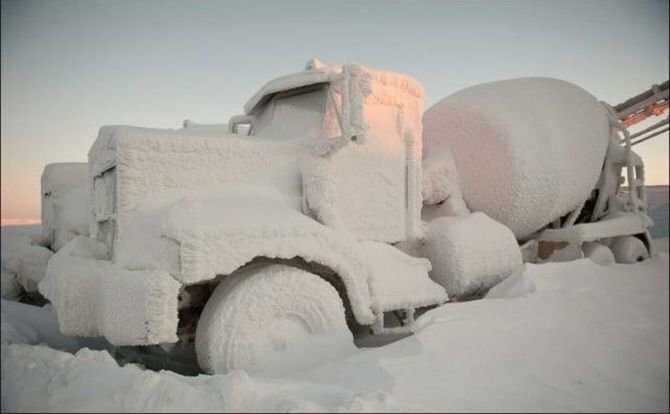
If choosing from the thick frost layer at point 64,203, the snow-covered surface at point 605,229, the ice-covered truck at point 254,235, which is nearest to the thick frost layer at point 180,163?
the ice-covered truck at point 254,235

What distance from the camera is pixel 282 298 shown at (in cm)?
293

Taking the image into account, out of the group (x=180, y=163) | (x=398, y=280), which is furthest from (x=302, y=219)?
(x=398, y=280)

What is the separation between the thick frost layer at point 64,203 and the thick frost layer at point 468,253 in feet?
9.89

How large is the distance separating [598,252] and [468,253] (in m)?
1.77

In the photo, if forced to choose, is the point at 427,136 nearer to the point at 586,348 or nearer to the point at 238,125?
the point at 238,125

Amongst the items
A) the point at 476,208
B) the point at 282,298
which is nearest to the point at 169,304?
the point at 282,298

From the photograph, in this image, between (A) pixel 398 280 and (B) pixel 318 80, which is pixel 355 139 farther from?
(A) pixel 398 280

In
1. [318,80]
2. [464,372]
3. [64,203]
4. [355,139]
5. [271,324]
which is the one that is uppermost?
[318,80]

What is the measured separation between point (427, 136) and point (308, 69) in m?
2.07

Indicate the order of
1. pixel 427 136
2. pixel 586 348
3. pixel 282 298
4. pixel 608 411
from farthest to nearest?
→ 1. pixel 427 136
2. pixel 282 298
3. pixel 586 348
4. pixel 608 411

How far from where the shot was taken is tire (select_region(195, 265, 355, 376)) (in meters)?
2.79

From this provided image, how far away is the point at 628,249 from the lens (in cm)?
555

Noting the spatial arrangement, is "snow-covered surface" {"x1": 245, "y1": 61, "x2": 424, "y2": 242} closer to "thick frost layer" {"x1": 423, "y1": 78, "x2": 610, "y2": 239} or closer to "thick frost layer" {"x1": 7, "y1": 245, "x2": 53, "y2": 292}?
"thick frost layer" {"x1": 423, "y1": 78, "x2": 610, "y2": 239}

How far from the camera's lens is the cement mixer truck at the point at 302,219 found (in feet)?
9.18
